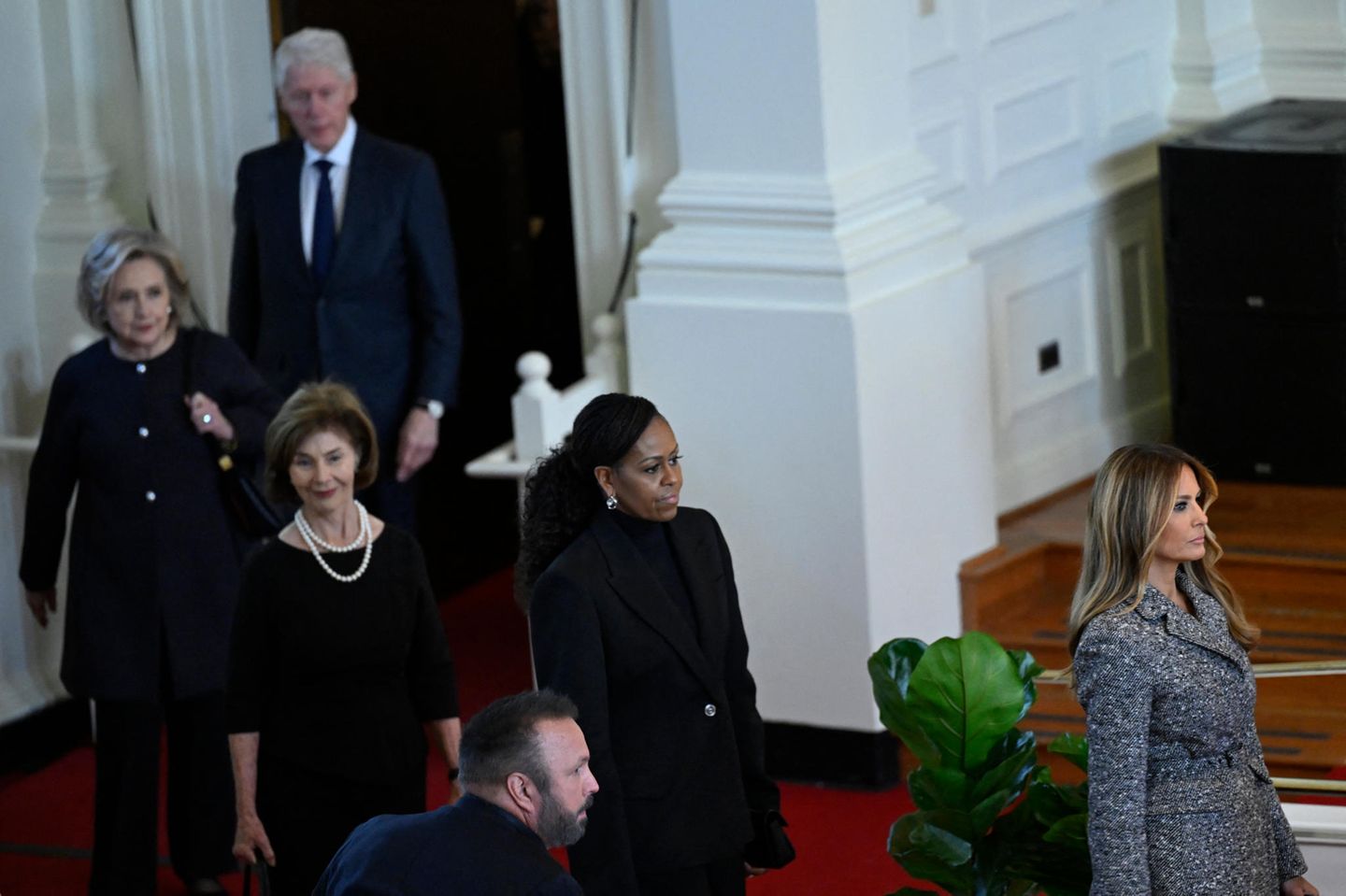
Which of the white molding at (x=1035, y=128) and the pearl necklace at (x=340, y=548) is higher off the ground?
the white molding at (x=1035, y=128)

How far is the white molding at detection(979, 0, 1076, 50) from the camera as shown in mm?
7469

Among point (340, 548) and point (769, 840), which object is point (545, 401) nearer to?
point (340, 548)

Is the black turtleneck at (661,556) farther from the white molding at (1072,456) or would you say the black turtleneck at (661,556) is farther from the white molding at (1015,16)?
the white molding at (1015,16)

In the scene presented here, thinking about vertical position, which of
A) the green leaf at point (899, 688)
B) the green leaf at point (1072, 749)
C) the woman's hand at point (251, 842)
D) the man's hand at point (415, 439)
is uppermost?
the man's hand at point (415, 439)

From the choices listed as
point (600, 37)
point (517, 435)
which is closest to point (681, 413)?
point (517, 435)

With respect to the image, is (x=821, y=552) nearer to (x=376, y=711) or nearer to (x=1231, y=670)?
(x=376, y=711)

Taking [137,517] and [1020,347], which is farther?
[1020,347]

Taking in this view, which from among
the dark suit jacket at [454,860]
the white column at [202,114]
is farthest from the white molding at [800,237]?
the dark suit jacket at [454,860]

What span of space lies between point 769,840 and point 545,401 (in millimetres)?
2367

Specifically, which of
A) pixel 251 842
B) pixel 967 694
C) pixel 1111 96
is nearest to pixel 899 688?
pixel 967 694

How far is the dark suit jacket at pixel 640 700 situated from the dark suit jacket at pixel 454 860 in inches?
30.0

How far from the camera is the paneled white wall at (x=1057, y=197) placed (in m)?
7.41

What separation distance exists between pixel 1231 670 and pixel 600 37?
11.1ft

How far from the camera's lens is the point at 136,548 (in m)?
5.98
